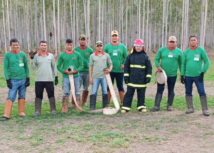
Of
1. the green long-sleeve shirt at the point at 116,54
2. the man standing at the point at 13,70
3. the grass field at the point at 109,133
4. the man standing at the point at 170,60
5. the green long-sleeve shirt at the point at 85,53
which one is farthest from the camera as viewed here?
the green long-sleeve shirt at the point at 85,53

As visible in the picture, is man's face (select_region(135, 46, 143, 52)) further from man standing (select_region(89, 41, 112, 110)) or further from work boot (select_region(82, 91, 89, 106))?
work boot (select_region(82, 91, 89, 106))

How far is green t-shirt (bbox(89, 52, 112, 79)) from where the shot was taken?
743cm

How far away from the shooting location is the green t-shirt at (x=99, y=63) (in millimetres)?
7430

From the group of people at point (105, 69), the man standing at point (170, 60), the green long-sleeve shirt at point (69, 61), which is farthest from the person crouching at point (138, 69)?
the green long-sleeve shirt at point (69, 61)

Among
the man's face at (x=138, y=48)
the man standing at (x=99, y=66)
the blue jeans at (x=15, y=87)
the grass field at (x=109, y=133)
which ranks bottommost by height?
the grass field at (x=109, y=133)

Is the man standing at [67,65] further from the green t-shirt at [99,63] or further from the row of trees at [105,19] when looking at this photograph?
the row of trees at [105,19]

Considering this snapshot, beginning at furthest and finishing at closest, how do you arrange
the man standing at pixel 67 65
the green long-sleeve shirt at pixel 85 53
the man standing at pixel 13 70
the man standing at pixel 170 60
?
1. the green long-sleeve shirt at pixel 85 53
2. the man standing at pixel 170 60
3. the man standing at pixel 67 65
4. the man standing at pixel 13 70

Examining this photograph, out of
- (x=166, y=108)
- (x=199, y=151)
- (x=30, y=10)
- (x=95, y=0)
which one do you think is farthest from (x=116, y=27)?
(x=199, y=151)

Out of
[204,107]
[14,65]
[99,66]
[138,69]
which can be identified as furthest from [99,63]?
[204,107]

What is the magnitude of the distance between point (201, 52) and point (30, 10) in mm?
36975

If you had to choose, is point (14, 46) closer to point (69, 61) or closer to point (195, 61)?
point (69, 61)

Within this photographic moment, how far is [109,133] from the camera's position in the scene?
17.9ft

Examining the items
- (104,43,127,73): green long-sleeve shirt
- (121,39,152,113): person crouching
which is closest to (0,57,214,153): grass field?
(121,39,152,113): person crouching

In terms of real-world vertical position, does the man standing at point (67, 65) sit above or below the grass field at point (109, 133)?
above
